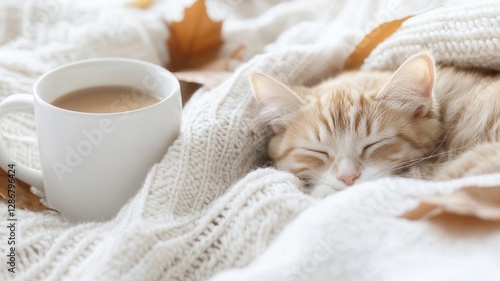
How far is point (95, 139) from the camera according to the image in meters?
0.92

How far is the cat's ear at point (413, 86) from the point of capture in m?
1.01

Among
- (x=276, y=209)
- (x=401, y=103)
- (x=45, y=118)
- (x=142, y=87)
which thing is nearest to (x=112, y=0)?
(x=142, y=87)

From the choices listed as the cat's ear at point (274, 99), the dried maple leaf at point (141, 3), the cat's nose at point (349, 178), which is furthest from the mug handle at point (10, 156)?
the dried maple leaf at point (141, 3)

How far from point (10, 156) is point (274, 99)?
51 cm

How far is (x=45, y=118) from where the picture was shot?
93cm

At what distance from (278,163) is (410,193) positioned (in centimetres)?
41

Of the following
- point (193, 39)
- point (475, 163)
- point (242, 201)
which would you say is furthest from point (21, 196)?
point (475, 163)

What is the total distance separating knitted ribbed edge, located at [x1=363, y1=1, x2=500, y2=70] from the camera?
42.1 inches

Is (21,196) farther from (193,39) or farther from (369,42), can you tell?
(369,42)

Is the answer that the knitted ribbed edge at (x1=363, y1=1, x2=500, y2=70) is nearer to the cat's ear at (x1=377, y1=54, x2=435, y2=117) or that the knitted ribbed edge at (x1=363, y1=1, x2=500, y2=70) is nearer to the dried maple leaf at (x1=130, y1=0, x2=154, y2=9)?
the cat's ear at (x1=377, y1=54, x2=435, y2=117)

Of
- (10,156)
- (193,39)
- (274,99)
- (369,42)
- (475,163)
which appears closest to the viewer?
(475,163)

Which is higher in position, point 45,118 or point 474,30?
point 474,30

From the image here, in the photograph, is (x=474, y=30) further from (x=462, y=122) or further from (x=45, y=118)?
(x=45, y=118)

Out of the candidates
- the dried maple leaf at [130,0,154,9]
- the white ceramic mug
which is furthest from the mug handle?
the dried maple leaf at [130,0,154,9]
